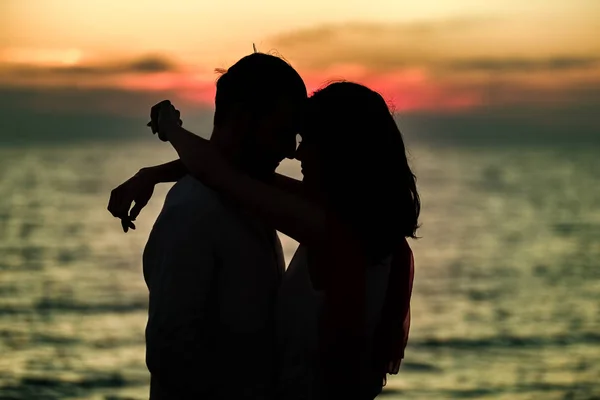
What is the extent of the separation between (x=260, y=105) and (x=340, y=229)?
59 centimetres

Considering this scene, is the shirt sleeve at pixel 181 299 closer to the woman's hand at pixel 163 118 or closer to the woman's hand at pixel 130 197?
the woman's hand at pixel 130 197

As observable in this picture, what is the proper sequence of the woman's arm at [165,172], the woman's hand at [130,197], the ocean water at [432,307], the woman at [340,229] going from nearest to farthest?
the woman at [340,229]
the woman's hand at [130,197]
the woman's arm at [165,172]
the ocean water at [432,307]

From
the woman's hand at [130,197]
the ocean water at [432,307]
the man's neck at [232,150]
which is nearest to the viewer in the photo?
the man's neck at [232,150]

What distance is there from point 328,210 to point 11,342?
15.1 m

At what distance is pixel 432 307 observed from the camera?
2173 cm

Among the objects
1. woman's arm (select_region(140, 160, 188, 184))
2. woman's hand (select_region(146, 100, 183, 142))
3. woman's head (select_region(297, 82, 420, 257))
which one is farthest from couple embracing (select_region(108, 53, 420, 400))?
woman's arm (select_region(140, 160, 188, 184))

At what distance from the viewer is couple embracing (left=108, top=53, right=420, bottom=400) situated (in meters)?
3.51

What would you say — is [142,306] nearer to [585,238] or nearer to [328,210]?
[328,210]

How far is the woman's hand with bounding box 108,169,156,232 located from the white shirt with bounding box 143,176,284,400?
28 cm

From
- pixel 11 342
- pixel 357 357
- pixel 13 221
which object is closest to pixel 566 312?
pixel 11 342

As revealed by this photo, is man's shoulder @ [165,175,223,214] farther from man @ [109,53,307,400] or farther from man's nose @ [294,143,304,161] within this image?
man's nose @ [294,143,304,161]

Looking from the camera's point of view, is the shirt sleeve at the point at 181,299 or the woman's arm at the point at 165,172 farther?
the woman's arm at the point at 165,172

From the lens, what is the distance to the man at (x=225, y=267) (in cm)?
352

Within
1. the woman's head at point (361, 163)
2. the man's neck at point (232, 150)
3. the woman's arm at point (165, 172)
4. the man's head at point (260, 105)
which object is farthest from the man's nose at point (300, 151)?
the woman's arm at point (165, 172)
